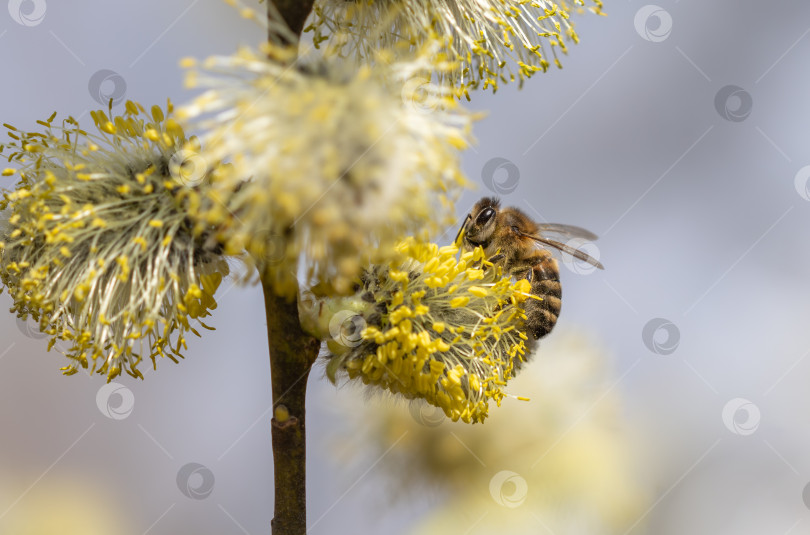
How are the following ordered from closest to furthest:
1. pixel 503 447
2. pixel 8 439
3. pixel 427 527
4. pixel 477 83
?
pixel 477 83 < pixel 8 439 < pixel 427 527 < pixel 503 447

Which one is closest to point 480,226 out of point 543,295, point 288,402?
point 543,295

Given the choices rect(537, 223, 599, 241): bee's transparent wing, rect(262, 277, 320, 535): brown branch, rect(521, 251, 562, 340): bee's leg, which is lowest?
rect(262, 277, 320, 535): brown branch

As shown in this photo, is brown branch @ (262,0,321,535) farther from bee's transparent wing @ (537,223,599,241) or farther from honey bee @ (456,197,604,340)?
bee's transparent wing @ (537,223,599,241)

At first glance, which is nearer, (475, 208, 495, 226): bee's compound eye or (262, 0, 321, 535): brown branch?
(262, 0, 321, 535): brown branch

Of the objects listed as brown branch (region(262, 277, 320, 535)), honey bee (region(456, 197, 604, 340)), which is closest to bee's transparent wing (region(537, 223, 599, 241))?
honey bee (region(456, 197, 604, 340))

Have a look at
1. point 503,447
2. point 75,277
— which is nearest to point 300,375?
point 75,277

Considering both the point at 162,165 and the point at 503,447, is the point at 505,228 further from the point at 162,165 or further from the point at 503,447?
the point at 503,447
